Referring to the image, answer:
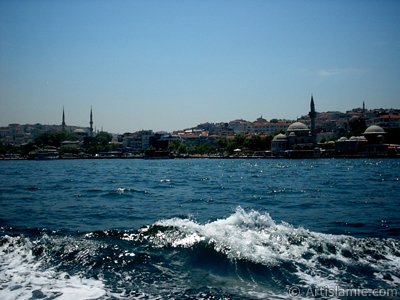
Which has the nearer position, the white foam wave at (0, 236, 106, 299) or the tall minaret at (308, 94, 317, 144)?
the white foam wave at (0, 236, 106, 299)

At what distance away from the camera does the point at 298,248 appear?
7.03m

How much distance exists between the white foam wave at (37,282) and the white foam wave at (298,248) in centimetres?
226

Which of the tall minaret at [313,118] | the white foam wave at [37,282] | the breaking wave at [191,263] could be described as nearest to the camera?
the white foam wave at [37,282]

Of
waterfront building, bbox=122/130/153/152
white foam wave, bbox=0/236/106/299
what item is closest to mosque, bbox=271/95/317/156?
waterfront building, bbox=122/130/153/152

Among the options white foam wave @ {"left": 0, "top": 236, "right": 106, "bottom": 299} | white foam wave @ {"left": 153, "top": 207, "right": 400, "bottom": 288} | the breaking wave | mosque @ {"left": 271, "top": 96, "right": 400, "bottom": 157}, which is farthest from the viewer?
mosque @ {"left": 271, "top": 96, "right": 400, "bottom": 157}

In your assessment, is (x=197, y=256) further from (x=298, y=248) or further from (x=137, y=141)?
(x=137, y=141)

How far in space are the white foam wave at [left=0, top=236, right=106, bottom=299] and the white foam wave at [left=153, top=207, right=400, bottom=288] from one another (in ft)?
7.40

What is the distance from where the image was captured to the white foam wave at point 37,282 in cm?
526

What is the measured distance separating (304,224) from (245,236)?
281cm

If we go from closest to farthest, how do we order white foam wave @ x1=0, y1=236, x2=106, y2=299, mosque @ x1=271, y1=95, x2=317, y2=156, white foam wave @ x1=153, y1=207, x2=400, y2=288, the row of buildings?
white foam wave @ x1=0, y1=236, x2=106, y2=299 → white foam wave @ x1=153, y1=207, x2=400, y2=288 → the row of buildings → mosque @ x1=271, y1=95, x2=317, y2=156

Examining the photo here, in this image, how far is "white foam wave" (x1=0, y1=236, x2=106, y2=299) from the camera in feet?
17.3

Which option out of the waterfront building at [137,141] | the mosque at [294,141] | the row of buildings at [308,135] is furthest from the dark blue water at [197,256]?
the waterfront building at [137,141]

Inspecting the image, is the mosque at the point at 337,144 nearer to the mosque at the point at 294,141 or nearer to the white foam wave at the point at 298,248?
the mosque at the point at 294,141

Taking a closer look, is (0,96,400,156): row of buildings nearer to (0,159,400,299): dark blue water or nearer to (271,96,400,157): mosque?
(271,96,400,157): mosque
